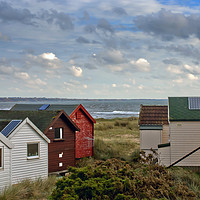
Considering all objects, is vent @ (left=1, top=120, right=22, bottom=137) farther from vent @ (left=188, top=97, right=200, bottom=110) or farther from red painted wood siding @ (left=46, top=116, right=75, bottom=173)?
vent @ (left=188, top=97, right=200, bottom=110)

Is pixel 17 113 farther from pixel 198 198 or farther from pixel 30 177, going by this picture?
pixel 198 198

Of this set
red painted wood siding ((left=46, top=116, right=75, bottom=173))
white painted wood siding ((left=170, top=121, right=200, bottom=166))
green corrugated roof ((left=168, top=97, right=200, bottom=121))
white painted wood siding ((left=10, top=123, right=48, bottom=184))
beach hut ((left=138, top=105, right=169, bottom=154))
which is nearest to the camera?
white painted wood siding ((left=10, top=123, right=48, bottom=184))

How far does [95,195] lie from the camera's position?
10500mm

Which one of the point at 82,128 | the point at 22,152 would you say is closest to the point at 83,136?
the point at 82,128

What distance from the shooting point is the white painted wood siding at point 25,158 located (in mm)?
18781

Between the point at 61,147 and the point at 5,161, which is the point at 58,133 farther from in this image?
the point at 5,161

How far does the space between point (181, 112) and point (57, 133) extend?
28.7 ft

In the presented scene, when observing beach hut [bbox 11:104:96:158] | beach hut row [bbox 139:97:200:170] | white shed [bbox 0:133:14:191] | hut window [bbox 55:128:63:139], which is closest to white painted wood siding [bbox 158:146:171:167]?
beach hut row [bbox 139:97:200:170]

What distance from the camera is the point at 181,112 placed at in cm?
2223

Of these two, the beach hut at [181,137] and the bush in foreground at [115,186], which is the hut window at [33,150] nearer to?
the beach hut at [181,137]

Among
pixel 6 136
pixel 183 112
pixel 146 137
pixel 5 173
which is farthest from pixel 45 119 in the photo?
pixel 183 112

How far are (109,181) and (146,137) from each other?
1432cm

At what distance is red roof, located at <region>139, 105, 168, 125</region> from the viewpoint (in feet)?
Result: 82.6

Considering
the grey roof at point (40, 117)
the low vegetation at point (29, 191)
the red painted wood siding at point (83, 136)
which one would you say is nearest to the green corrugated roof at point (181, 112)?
the grey roof at point (40, 117)
